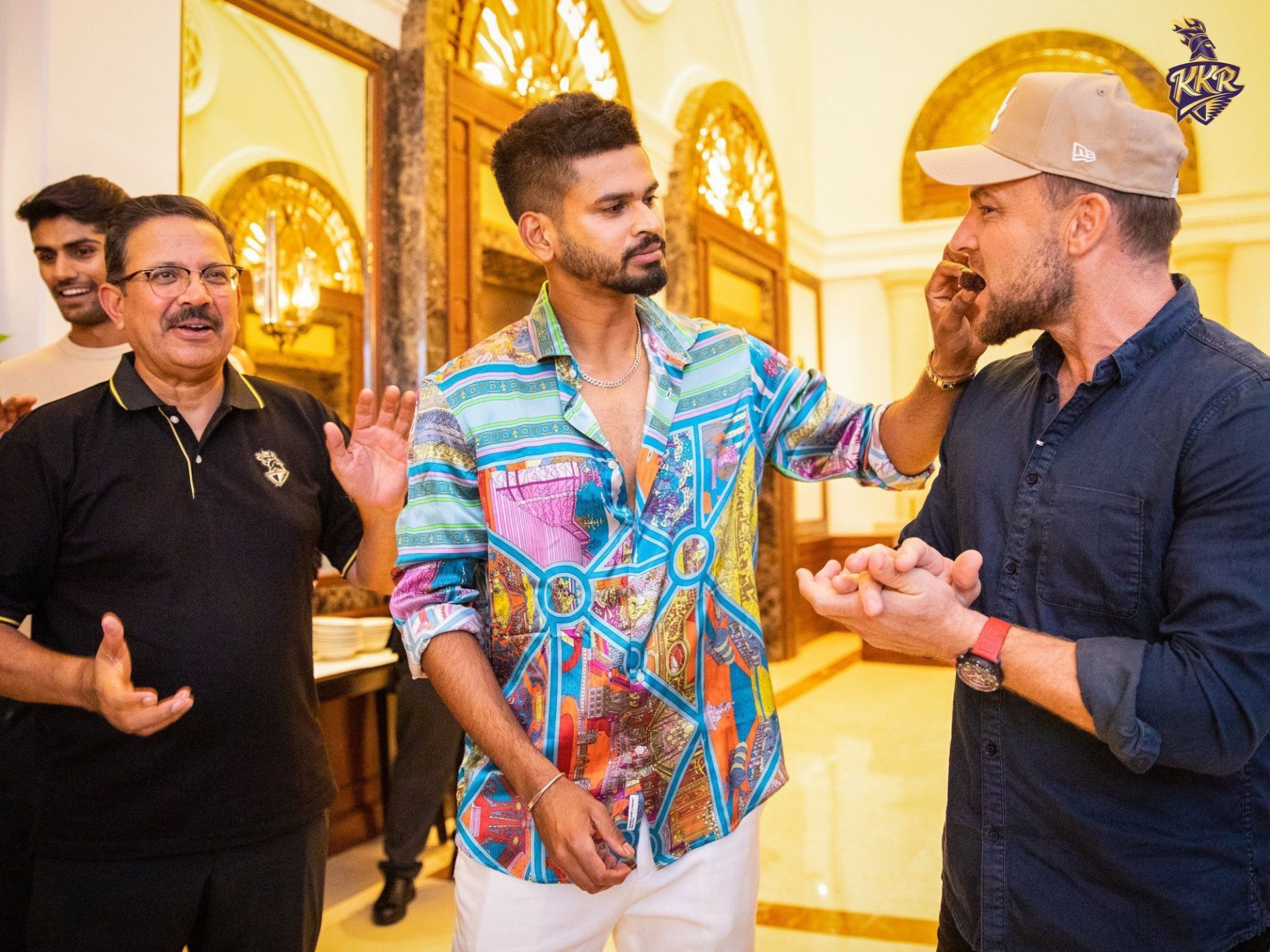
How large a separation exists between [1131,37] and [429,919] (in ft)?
31.1

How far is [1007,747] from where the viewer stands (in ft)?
4.73

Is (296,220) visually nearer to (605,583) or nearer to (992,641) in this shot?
(605,583)

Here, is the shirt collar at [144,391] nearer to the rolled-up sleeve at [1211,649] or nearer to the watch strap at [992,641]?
the watch strap at [992,641]

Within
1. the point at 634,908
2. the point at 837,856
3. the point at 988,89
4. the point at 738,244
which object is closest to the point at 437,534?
the point at 634,908

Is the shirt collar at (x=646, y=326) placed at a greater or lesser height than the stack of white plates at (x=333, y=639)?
greater

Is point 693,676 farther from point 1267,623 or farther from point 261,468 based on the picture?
point 261,468

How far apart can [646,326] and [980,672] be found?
872 mm

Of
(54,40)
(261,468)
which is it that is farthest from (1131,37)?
(261,468)

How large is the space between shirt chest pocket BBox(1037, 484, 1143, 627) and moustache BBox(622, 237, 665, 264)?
773mm

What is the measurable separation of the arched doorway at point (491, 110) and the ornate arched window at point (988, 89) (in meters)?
4.80

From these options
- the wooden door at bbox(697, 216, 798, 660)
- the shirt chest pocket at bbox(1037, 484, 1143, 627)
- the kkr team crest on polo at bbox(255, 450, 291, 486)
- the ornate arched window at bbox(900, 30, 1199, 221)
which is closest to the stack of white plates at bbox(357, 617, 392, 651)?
the kkr team crest on polo at bbox(255, 450, 291, 486)

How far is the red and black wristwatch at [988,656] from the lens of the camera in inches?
51.1

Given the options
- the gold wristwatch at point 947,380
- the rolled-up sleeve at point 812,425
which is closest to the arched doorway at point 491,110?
the rolled-up sleeve at point 812,425

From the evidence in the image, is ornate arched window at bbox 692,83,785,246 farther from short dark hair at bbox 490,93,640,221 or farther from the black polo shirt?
the black polo shirt
